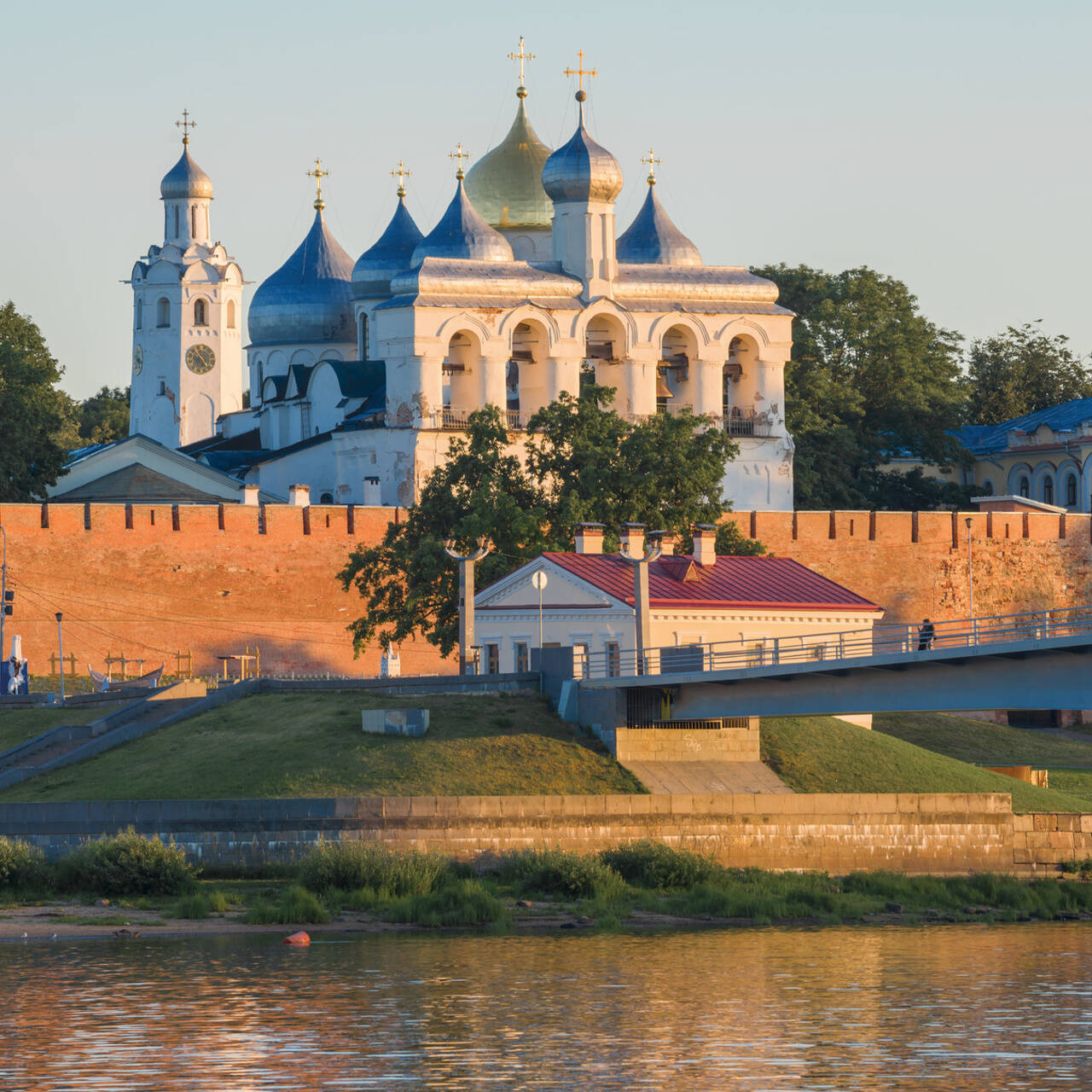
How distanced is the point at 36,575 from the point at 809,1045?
35.4m

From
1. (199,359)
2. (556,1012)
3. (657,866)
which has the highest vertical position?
(199,359)

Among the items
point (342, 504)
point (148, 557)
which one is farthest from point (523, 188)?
point (148, 557)

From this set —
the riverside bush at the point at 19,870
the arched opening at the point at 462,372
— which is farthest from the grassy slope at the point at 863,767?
the arched opening at the point at 462,372

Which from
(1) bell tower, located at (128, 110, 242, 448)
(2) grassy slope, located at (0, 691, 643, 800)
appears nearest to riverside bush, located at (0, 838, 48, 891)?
(2) grassy slope, located at (0, 691, 643, 800)

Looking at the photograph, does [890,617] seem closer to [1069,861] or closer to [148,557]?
[148,557]

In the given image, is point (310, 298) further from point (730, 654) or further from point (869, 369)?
point (730, 654)

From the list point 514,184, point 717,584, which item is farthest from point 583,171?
point 717,584

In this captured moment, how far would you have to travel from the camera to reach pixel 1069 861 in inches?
1357

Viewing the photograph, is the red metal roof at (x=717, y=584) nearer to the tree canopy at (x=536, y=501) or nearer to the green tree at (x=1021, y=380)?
the tree canopy at (x=536, y=501)

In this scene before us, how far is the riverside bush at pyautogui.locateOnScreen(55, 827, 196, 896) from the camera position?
97.0ft

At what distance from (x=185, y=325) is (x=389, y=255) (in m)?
15.2

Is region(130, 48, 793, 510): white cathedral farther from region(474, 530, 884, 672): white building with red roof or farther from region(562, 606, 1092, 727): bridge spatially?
region(562, 606, 1092, 727): bridge

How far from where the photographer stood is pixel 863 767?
36.8 m

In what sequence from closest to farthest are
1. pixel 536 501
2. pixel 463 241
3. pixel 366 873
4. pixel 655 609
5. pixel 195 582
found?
pixel 366 873, pixel 655 609, pixel 536 501, pixel 195 582, pixel 463 241
